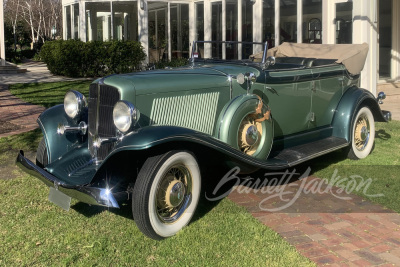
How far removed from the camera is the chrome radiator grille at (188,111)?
4078 millimetres

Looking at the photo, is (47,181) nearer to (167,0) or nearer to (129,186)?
(129,186)

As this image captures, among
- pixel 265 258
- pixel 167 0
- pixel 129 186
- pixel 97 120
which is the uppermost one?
pixel 167 0

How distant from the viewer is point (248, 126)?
14.8ft

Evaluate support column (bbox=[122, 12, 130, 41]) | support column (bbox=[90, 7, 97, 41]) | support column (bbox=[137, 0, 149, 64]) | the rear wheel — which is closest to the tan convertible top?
the rear wheel

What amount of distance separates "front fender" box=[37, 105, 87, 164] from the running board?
2.01 m

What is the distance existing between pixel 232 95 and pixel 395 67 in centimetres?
1043

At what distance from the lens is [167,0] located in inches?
694

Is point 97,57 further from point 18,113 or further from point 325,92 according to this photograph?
point 325,92

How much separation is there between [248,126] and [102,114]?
1384 millimetres

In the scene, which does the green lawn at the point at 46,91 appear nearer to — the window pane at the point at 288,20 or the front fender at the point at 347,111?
the window pane at the point at 288,20

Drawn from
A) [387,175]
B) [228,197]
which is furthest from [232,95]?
[387,175]

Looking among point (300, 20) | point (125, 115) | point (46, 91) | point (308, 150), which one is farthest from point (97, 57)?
point (125, 115)

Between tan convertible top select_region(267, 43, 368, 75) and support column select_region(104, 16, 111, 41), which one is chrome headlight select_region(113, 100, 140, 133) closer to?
tan convertible top select_region(267, 43, 368, 75)

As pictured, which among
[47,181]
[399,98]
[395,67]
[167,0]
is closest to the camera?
[47,181]
